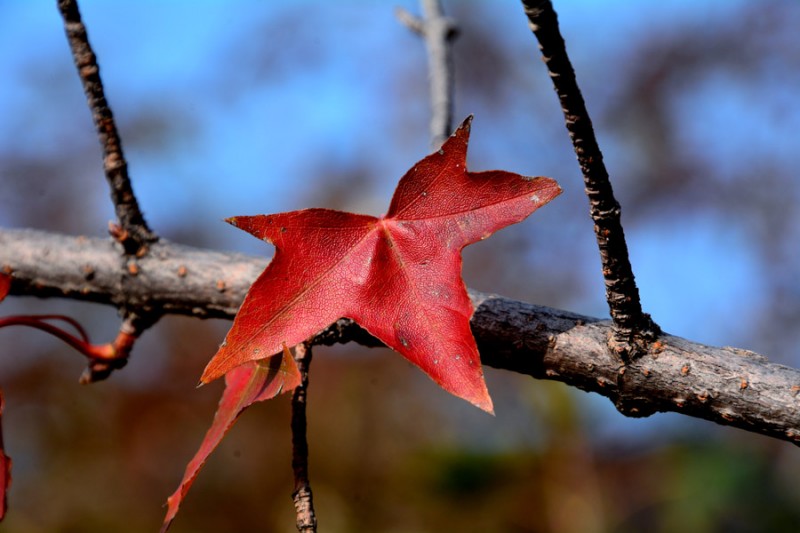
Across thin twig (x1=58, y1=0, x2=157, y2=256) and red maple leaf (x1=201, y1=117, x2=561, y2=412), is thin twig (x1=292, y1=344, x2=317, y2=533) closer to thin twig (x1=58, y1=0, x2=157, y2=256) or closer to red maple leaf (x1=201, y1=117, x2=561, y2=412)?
red maple leaf (x1=201, y1=117, x2=561, y2=412)

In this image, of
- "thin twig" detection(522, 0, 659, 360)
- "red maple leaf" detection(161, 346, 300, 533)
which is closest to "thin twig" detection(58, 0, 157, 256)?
"red maple leaf" detection(161, 346, 300, 533)

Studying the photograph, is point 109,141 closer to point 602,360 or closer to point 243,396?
point 243,396

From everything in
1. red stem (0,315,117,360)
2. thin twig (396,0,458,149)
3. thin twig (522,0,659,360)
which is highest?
thin twig (396,0,458,149)

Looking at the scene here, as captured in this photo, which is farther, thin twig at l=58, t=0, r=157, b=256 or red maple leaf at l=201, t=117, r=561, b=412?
thin twig at l=58, t=0, r=157, b=256

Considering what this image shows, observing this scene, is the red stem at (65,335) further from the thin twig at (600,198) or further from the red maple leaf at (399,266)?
the thin twig at (600,198)

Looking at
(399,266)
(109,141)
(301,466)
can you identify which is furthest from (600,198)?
(109,141)

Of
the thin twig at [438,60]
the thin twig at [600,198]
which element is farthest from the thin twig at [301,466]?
the thin twig at [438,60]
